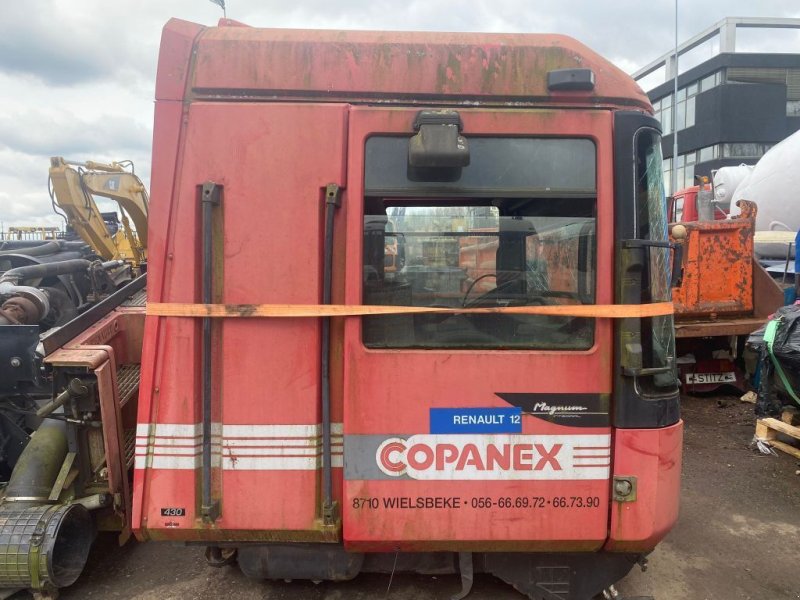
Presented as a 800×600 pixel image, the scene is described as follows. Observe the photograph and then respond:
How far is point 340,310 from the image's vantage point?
214 centimetres

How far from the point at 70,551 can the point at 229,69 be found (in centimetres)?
263

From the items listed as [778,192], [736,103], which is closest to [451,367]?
[778,192]

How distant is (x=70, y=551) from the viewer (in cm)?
Result: 277

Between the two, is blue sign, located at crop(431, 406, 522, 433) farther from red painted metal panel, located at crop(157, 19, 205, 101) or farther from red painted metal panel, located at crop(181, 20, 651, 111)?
red painted metal panel, located at crop(157, 19, 205, 101)

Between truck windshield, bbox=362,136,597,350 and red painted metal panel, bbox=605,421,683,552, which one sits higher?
truck windshield, bbox=362,136,597,350

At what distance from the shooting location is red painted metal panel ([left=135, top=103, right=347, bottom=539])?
7.07ft

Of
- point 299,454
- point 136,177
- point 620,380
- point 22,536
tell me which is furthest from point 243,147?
point 136,177

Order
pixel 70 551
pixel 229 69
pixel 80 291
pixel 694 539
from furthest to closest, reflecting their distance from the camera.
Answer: pixel 80 291 → pixel 694 539 → pixel 70 551 → pixel 229 69

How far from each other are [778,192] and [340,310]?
10999 mm

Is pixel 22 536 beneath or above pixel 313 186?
beneath

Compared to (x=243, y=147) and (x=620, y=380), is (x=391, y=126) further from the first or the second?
(x=620, y=380)

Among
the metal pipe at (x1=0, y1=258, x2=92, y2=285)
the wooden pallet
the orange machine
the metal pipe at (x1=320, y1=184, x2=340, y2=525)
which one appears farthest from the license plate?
the metal pipe at (x1=0, y1=258, x2=92, y2=285)

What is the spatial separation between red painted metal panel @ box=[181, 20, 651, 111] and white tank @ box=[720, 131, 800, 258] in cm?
930

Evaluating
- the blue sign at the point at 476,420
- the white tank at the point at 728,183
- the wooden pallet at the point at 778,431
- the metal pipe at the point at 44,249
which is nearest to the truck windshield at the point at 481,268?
the blue sign at the point at 476,420
